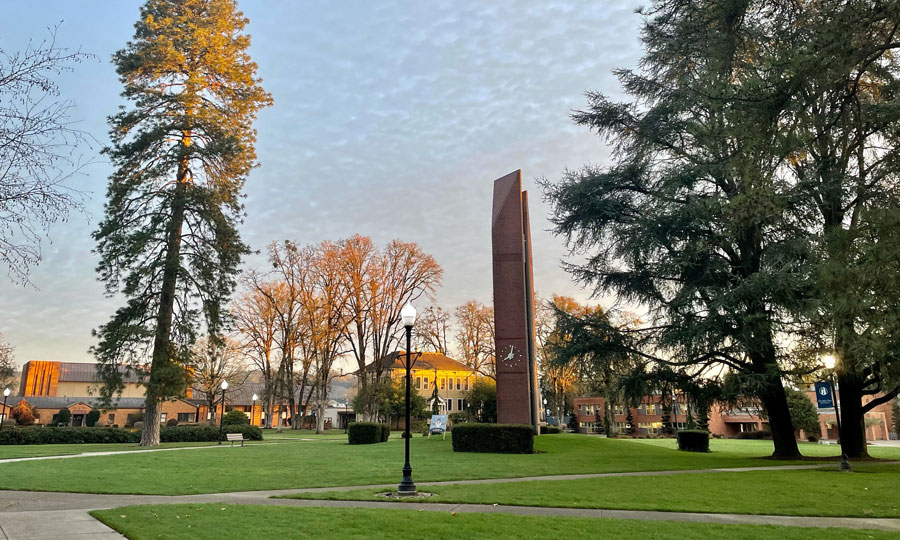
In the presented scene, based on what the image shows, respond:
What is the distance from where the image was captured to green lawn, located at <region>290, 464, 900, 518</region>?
9508 mm

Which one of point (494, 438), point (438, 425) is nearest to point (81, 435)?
point (438, 425)

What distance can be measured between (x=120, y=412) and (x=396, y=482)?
69.8m

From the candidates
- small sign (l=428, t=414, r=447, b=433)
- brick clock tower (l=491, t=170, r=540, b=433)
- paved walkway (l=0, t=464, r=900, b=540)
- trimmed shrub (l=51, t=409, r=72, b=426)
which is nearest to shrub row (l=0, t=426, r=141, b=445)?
small sign (l=428, t=414, r=447, b=433)

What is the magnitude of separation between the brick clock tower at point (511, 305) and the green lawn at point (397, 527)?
20.1 metres

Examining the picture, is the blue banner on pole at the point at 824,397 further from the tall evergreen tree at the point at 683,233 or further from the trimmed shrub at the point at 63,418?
the trimmed shrub at the point at 63,418

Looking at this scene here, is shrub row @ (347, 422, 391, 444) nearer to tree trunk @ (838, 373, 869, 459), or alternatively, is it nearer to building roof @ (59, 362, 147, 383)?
tree trunk @ (838, 373, 869, 459)

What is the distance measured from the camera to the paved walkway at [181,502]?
7.13 metres

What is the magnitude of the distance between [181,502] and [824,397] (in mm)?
17992

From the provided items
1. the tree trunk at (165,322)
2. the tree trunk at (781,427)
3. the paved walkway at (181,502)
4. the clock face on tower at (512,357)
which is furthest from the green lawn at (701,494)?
the tree trunk at (165,322)

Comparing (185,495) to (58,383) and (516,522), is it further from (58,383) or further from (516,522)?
(58,383)

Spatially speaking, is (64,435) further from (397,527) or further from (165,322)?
(397,527)

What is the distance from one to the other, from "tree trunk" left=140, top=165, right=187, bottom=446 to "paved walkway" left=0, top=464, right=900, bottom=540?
1476 centimetres

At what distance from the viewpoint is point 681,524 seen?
791 centimetres

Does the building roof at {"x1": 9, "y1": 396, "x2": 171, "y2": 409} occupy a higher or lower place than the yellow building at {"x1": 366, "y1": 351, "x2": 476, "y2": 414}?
lower
